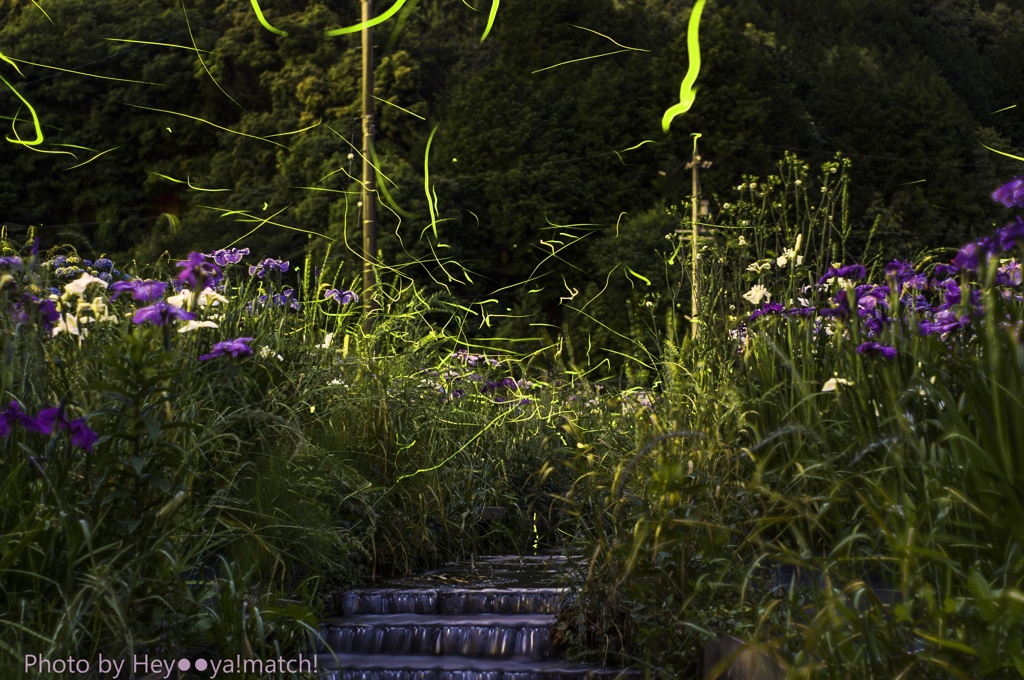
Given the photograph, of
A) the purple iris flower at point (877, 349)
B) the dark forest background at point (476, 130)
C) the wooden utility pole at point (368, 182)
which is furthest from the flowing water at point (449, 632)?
the dark forest background at point (476, 130)

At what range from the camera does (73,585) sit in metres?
2.86

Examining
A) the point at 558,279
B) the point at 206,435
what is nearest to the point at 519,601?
the point at 206,435

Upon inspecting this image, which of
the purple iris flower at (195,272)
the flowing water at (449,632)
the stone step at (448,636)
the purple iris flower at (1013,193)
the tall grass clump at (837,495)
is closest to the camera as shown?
the tall grass clump at (837,495)

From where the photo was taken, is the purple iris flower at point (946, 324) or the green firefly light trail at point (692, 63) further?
the purple iris flower at point (946, 324)

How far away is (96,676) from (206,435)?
3.28ft

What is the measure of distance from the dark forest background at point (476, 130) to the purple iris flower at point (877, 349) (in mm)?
18480

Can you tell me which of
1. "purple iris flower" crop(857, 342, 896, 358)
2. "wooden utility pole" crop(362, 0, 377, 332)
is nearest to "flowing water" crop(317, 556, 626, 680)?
"purple iris flower" crop(857, 342, 896, 358)

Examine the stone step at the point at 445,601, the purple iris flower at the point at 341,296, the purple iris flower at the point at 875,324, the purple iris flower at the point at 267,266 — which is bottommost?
the stone step at the point at 445,601

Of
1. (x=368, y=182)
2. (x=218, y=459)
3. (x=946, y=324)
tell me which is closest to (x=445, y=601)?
(x=218, y=459)

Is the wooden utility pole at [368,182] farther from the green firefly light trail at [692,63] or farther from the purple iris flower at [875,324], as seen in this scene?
the green firefly light trail at [692,63]

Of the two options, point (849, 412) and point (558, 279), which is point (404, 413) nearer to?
point (849, 412)

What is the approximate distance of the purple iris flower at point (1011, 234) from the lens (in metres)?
2.84

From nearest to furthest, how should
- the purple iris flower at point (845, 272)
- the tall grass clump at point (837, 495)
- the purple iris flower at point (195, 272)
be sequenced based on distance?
the tall grass clump at point (837, 495)
the purple iris flower at point (195, 272)
the purple iris flower at point (845, 272)

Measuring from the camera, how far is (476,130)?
28.1 metres
